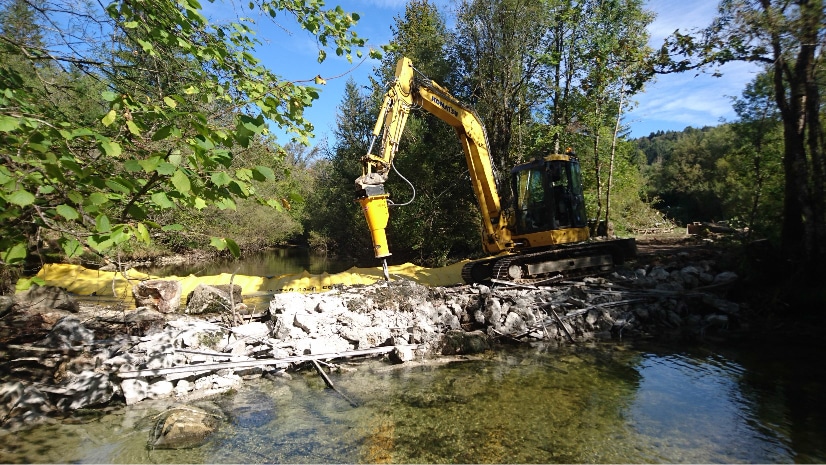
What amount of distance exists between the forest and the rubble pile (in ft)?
4.43

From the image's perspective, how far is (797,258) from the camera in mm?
8734

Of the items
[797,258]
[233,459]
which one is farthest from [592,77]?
[233,459]

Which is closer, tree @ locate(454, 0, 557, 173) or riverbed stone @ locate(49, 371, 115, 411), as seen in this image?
riverbed stone @ locate(49, 371, 115, 411)

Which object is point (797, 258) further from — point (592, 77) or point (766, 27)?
point (592, 77)

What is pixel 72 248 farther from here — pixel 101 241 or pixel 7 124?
pixel 7 124

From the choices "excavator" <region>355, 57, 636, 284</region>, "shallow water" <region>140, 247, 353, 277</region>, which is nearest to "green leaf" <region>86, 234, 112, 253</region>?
"excavator" <region>355, 57, 636, 284</region>

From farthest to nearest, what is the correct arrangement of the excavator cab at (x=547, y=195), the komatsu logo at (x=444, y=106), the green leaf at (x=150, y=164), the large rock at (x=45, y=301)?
the excavator cab at (x=547, y=195), the komatsu logo at (x=444, y=106), the large rock at (x=45, y=301), the green leaf at (x=150, y=164)

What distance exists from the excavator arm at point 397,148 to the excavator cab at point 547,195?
0.54 meters

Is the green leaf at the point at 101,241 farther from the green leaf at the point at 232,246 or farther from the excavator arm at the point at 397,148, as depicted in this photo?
the excavator arm at the point at 397,148

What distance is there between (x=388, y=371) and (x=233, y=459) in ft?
8.90

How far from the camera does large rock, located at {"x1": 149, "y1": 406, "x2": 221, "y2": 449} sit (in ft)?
13.9

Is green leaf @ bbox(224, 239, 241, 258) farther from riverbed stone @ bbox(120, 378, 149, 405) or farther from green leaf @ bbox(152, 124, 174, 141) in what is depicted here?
riverbed stone @ bbox(120, 378, 149, 405)

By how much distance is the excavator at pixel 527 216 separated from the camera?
1001 cm

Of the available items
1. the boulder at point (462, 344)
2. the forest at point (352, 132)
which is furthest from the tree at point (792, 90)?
the boulder at point (462, 344)
